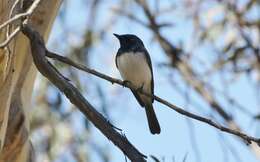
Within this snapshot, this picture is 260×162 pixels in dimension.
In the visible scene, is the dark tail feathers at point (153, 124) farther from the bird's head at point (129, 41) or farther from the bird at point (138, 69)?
the bird's head at point (129, 41)

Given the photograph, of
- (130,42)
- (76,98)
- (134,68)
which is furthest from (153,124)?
(76,98)

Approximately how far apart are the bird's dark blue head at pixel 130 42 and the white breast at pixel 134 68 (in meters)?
0.08

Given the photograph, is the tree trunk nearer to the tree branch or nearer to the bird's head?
the tree branch

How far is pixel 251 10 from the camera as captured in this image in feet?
15.4

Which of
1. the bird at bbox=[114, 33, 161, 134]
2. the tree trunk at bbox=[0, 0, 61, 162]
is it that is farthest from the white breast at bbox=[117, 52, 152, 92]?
the tree trunk at bbox=[0, 0, 61, 162]

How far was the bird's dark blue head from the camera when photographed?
3.96 m

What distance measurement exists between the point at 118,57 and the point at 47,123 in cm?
97

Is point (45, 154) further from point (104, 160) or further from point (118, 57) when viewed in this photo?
point (118, 57)

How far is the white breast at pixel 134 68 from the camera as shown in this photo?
3807mm

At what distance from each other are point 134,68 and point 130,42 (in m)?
0.23

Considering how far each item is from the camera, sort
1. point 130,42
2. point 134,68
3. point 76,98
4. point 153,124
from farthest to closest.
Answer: point 130,42 → point 134,68 → point 153,124 → point 76,98

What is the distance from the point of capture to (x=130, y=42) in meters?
4.00

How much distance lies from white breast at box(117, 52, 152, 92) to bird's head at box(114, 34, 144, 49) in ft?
0.33

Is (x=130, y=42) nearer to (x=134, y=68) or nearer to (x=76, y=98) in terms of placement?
(x=134, y=68)
